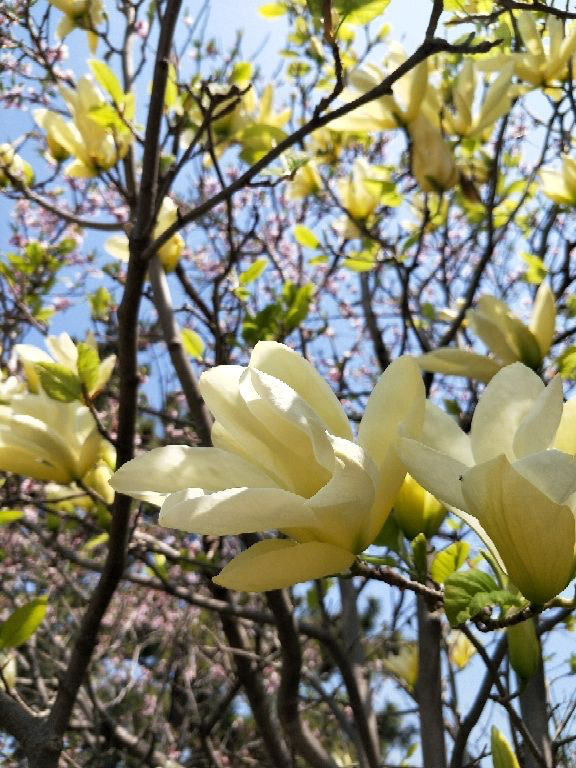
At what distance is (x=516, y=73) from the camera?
6.15ft

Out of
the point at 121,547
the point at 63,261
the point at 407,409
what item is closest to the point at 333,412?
the point at 407,409

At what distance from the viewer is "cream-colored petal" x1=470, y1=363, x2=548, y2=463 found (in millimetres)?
570

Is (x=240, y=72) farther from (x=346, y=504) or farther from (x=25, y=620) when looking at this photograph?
(x=346, y=504)

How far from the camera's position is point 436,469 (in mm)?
522

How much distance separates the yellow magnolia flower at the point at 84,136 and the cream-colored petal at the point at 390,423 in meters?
1.12

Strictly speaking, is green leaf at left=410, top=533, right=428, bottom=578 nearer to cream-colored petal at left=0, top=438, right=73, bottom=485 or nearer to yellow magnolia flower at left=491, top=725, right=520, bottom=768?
yellow magnolia flower at left=491, top=725, right=520, bottom=768

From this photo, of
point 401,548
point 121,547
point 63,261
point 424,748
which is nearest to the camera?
point 401,548

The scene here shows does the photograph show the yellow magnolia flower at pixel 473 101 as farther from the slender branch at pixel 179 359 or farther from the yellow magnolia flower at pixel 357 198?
the slender branch at pixel 179 359

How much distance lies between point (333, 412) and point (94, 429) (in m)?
0.71

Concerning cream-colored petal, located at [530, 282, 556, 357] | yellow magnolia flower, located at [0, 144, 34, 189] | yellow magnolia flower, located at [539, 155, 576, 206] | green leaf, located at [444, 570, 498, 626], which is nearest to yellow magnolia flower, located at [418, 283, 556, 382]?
cream-colored petal, located at [530, 282, 556, 357]

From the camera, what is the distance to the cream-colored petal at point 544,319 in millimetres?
1252

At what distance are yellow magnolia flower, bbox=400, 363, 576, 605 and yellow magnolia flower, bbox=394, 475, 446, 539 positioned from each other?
6.8 inches

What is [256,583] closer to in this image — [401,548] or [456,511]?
[456,511]

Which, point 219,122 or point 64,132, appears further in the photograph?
point 219,122
